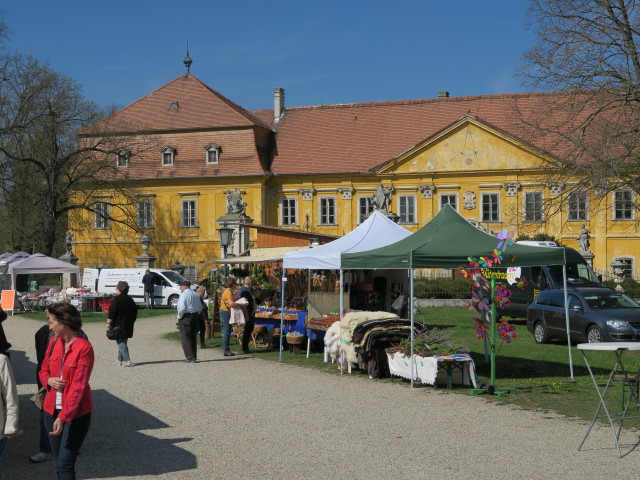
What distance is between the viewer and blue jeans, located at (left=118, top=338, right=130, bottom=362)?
17.0 meters

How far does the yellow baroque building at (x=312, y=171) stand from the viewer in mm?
47531

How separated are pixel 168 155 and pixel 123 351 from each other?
36.8 metres

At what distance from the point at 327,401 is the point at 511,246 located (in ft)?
14.0

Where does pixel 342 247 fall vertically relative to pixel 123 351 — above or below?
above

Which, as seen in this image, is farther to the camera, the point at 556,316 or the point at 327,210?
the point at 327,210

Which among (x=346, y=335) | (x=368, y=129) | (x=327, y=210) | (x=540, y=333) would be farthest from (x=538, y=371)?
(x=368, y=129)

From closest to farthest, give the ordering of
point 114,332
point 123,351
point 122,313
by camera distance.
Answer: point 122,313, point 114,332, point 123,351

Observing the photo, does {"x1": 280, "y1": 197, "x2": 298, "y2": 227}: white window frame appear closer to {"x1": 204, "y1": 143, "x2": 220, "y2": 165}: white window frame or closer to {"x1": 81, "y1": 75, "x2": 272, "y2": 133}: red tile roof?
{"x1": 204, "y1": 143, "x2": 220, "y2": 165}: white window frame

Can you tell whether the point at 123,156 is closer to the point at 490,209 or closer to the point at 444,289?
the point at 490,209

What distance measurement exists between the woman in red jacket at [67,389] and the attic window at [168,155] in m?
46.5

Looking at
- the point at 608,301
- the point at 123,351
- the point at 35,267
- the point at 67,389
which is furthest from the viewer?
the point at 35,267

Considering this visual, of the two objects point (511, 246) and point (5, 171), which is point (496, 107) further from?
point (511, 246)

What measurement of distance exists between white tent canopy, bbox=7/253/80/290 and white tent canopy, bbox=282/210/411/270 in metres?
20.0

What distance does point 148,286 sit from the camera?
35.8m
